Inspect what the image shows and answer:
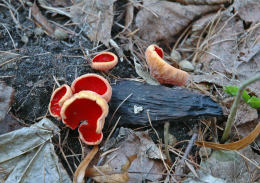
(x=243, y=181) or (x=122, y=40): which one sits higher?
(x=122, y=40)

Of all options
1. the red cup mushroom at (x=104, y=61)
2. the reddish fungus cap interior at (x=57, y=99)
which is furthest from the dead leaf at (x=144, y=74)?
the reddish fungus cap interior at (x=57, y=99)

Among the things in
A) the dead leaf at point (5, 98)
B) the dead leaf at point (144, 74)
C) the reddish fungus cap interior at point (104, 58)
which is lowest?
the dead leaf at point (5, 98)

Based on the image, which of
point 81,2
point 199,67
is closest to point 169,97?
point 199,67

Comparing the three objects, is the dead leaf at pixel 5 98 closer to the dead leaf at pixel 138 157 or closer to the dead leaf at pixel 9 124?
the dead leaf at pixel 9 124

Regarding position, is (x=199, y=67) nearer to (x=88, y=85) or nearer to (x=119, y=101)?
(x=119, y=101)

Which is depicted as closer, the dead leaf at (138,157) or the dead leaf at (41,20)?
Result: the dead leaf at (138,157)

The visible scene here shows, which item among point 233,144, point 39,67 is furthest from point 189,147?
point 39,67

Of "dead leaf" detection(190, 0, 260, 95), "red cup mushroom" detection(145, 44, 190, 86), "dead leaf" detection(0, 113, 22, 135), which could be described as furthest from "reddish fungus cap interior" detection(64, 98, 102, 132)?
"dead leaf" detection(190, 0, 260, 95)

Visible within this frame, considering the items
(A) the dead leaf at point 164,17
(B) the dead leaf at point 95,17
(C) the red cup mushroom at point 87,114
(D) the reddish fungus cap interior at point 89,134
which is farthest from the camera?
(A) the dead leaf at point 164,17

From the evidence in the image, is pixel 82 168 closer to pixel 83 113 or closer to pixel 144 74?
pixel 83 113
